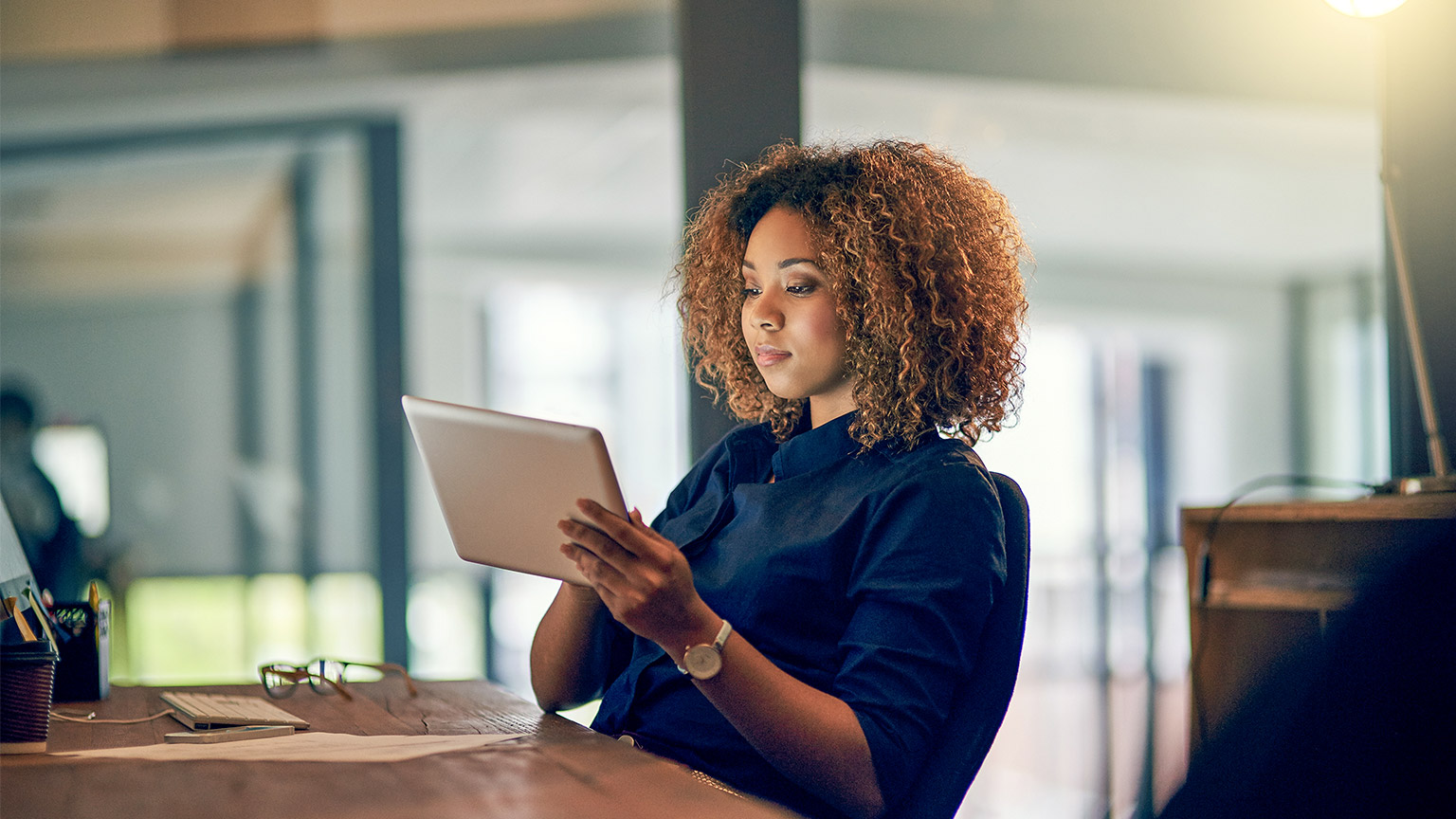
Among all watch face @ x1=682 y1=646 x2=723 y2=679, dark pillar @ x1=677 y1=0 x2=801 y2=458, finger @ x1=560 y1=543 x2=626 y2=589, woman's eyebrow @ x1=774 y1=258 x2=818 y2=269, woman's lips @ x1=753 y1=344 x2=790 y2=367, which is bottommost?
watch face @ x1=682 y1=646 x2=723 y2=679

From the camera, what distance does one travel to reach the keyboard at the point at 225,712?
1162mm

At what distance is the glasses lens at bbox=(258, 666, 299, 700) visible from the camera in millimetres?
1410

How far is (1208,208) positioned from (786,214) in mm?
5262

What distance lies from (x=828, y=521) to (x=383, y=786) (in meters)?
0.51

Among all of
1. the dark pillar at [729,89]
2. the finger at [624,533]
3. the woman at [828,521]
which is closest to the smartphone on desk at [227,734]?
the woman at [828,521]

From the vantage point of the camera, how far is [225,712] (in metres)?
1.21

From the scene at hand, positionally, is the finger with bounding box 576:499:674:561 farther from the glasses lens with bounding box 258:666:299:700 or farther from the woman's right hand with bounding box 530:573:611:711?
the glasses lens with bounding box 258:666:299:700

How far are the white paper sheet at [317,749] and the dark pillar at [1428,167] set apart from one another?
1.60m

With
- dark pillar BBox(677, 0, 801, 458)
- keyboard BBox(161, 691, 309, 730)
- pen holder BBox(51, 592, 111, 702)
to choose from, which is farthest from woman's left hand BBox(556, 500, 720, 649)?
dark pillar BBox(677, 0, 801, 458)

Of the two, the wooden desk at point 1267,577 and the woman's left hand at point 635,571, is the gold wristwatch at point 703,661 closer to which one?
the woman's left hand at point 635,571

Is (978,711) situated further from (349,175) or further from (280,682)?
(349,175)

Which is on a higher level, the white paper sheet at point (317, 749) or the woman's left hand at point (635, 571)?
the woman's left hand at point (635, 571)

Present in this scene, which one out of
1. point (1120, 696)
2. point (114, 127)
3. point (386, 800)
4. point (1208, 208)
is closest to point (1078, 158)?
point (1208, 208)

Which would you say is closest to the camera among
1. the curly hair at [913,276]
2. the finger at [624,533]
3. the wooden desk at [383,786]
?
the wooden desk at [383,786]
